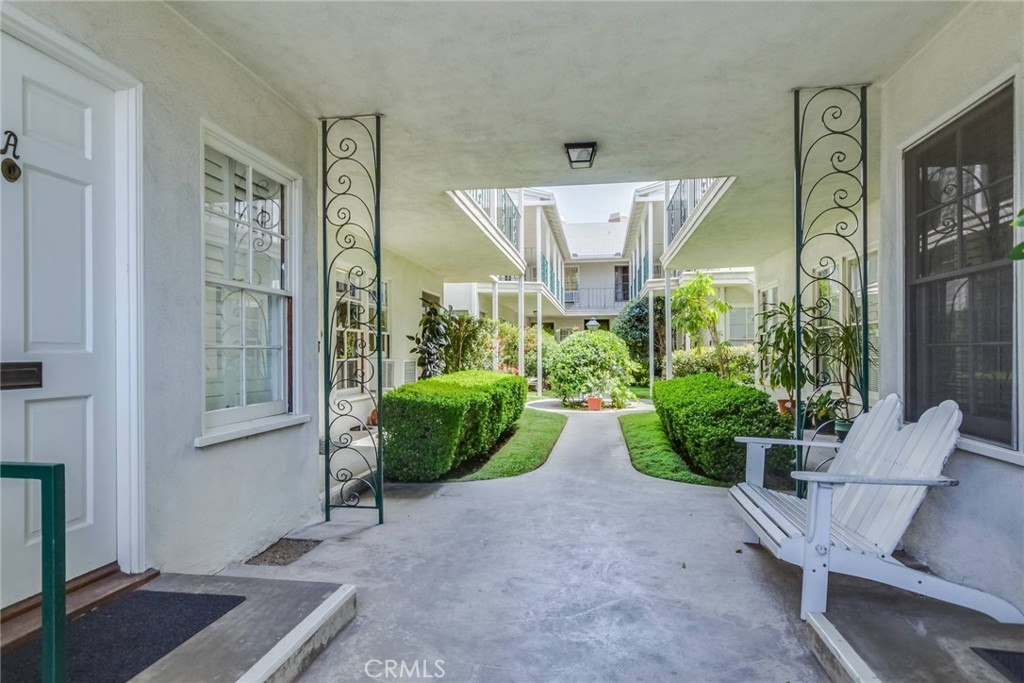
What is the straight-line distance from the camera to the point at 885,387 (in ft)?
11.7

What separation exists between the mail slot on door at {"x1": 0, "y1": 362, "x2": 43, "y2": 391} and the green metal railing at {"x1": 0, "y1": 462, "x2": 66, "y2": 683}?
0.80m

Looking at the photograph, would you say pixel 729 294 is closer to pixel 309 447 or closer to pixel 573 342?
pixel 573 342

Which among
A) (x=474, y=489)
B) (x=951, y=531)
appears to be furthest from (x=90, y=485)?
(x=951, y=531)

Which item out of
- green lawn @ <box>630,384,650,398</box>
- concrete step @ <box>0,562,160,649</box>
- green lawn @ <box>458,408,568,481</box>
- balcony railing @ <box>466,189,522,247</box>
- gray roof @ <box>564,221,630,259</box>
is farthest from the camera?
gray roof @ <box>564,221,630,259</box>

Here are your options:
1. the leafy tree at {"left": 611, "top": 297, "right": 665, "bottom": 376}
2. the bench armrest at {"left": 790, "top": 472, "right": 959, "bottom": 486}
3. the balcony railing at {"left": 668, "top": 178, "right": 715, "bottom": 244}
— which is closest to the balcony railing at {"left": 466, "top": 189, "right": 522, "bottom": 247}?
the balcony railing at {"left": 668, "top": 178, "right": 715, "bottom": 244}

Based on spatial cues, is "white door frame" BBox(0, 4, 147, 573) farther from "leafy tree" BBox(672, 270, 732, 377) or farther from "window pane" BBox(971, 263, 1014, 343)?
"leafy tree" BBox(672, 270, 732, 377)

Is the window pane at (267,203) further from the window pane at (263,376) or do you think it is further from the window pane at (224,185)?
the window pane at (263,376)

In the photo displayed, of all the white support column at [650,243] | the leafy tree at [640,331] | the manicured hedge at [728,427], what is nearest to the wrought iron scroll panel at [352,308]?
the manicured hedge at [728,427]

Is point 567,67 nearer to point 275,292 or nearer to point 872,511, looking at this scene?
point 275,292

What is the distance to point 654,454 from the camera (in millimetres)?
6453

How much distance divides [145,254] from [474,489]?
3.41 m

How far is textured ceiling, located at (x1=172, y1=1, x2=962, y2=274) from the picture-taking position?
2801 millimetres

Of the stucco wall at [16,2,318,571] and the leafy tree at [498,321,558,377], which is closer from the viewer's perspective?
the stucco wall at [16,2,318,571]

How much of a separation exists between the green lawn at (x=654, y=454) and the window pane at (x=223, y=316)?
4107 millimetres
